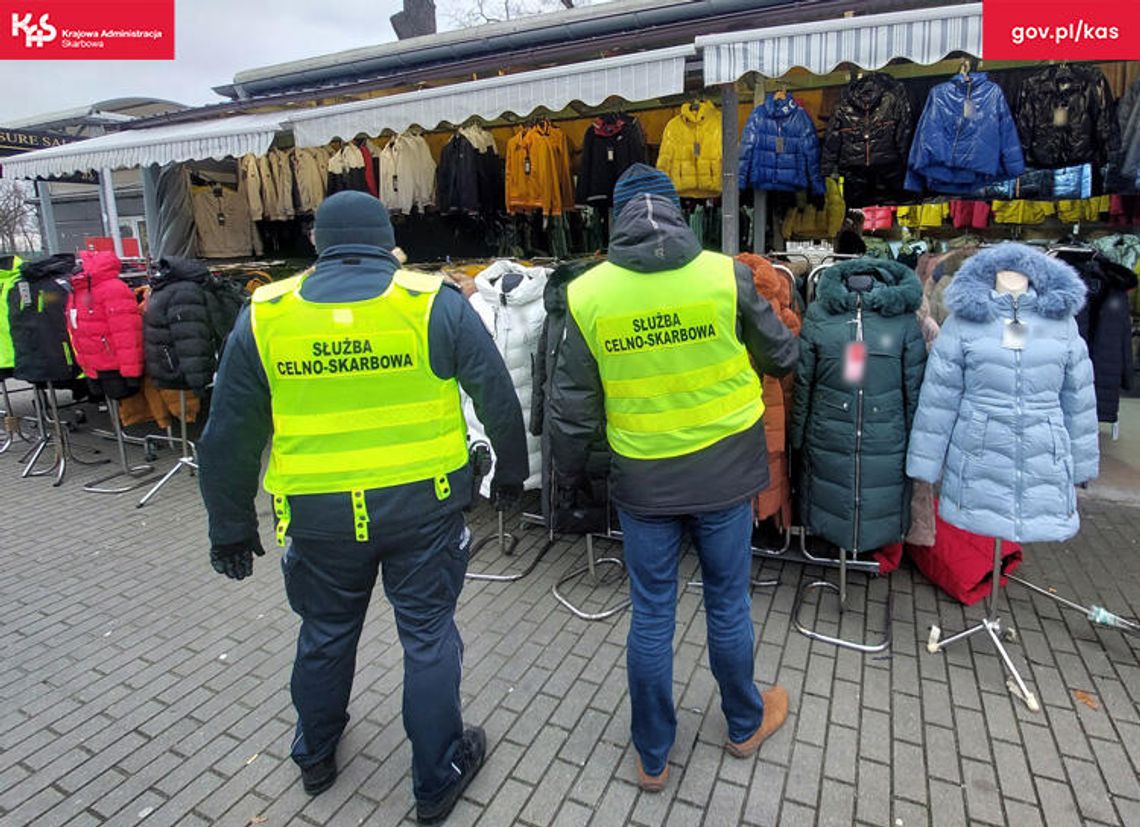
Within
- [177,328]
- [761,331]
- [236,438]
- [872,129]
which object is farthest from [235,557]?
[872,129]

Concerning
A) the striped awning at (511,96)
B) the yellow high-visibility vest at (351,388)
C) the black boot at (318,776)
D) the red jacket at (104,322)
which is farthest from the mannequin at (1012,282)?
the red jacket at (104,322)

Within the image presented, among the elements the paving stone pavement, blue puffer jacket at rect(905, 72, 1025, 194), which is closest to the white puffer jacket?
the paving stone pavement

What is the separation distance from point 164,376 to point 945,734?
5739mm

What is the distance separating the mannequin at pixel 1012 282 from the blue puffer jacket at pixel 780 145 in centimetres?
262

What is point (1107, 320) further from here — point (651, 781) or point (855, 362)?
point (651, 781)

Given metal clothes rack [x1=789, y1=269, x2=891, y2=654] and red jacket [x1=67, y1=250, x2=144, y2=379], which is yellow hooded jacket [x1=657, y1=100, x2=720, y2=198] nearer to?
metal clothes rack [x1=789, y1=269, x2=891, y2=654]

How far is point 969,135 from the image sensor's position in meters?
4.36

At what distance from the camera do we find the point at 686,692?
2.97 metres

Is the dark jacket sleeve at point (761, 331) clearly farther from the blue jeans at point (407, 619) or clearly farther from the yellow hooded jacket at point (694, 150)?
the yellow hooded jacket at point (694, 150)

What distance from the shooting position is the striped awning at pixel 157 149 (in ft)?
21.2

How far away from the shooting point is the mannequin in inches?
109

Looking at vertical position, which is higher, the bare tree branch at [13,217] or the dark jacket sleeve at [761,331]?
the bare tree branch at [13,217]

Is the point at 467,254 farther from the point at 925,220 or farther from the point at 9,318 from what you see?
the point at 925,220

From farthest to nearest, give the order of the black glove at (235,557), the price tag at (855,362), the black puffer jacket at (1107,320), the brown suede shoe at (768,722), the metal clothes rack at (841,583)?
the black puffer jacket at (1107,320)
the metal clothes rack at (841,583)
the price tag at (855,362)
the brown suede shoe at (768,722)
the black glove at (235,557)
